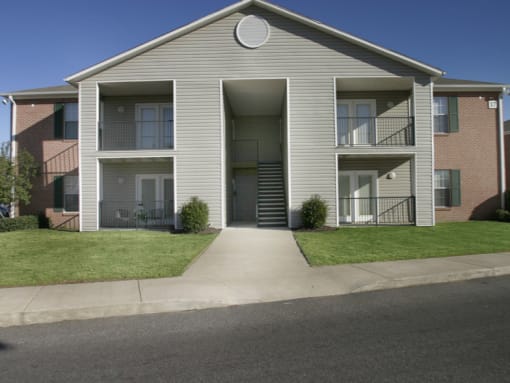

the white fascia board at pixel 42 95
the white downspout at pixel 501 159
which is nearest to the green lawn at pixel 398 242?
the white downspout at pixel 501 159

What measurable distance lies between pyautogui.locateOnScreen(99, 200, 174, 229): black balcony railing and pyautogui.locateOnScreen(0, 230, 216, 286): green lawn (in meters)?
2.46

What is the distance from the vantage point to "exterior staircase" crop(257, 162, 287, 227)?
14.6 meters

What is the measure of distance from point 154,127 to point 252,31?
604 cm

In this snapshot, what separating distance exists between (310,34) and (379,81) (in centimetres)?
334

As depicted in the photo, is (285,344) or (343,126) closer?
(285,344)

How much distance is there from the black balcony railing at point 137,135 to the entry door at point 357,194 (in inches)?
313

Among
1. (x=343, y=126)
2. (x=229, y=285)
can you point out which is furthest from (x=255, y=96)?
(x=229, y=285)

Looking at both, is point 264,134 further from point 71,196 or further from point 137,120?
point 71,196

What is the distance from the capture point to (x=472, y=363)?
3.41m

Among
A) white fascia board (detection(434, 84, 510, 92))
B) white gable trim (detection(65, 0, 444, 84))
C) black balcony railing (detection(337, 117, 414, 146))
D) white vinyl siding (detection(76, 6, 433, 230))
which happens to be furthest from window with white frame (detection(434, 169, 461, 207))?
white gable trim (detection(65, 0, 444, 84))

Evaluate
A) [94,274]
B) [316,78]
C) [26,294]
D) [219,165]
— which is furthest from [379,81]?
[26,294]

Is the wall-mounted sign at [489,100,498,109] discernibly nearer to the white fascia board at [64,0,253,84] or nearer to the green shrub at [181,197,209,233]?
the white fascia board at [64,0,253,84]

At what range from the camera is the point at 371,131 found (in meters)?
15.6

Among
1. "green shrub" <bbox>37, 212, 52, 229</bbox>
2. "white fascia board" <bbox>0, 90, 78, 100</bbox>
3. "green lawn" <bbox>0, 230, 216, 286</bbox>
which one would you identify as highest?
"white fascia board" <bbox>0, 90, 78, 100</bbox>
